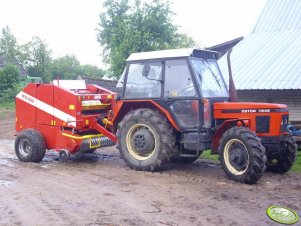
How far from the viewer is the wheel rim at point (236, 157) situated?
7.55m

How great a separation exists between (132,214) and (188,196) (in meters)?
1.26

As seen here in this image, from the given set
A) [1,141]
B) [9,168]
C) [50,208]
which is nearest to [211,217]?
[50,208]

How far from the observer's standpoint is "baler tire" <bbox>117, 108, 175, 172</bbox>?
329 inches

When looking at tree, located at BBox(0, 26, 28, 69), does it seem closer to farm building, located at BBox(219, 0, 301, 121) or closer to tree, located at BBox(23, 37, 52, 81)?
tree, located at BBox(23, 37, 52, 81)

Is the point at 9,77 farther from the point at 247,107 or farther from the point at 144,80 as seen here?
the point at 247,107

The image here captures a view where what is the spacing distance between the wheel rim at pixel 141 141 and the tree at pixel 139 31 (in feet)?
56.2

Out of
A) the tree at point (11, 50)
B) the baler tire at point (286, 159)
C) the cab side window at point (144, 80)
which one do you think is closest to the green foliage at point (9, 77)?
the tree at point (11, 50)

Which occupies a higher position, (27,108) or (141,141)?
(27,108)

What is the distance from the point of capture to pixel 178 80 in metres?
8.41

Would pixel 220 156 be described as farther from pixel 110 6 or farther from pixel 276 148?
pixel 110 6

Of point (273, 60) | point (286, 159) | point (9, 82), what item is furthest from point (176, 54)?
point (9, 82)

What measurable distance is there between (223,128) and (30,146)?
4.26 metres

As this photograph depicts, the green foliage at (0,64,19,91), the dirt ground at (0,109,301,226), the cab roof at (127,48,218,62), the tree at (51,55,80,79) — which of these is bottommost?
the dirt ground at (0,109,301,226)

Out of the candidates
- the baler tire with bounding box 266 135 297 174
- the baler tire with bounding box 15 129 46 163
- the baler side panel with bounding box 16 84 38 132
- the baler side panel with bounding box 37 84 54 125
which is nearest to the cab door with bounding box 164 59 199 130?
the baler tire with bounding box 266 135 297 174
